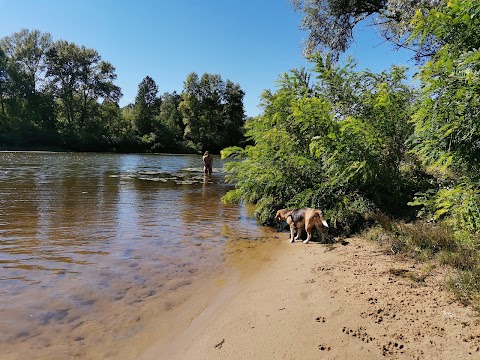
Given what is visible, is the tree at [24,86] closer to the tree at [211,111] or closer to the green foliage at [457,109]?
the tree at [211,111]

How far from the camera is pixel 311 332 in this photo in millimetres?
3502

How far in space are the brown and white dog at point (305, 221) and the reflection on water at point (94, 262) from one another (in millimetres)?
973

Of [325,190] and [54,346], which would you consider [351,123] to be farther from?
[54,346]

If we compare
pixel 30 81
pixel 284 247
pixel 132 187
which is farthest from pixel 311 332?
pixel 30 81

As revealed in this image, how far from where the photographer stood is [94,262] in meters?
5.70

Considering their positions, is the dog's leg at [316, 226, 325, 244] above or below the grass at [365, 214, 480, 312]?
below

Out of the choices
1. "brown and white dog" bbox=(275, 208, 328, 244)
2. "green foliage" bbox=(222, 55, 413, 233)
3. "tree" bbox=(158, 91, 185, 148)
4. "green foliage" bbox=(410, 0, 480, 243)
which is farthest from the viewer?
"tree" bbox=(158, 91, 185, 148)

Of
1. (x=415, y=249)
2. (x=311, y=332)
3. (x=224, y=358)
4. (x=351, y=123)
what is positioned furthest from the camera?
(x=351, y=123)

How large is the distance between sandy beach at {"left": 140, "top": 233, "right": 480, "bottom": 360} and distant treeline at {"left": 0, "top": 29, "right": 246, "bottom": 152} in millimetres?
44316

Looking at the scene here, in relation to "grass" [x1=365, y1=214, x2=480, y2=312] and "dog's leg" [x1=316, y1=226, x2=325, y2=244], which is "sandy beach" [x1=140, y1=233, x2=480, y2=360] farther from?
"dog's leg" [x1=316, y1=226, x2=325, y2=244]

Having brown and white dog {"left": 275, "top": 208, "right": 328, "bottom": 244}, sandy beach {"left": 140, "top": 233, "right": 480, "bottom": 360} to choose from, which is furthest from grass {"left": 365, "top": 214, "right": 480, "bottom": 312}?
brown and white dog {"left": 275, "top": 208, "right": 328, "bottom": 244}

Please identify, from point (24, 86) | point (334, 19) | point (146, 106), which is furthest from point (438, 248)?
point (146, 106)

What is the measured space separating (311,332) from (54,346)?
261cm

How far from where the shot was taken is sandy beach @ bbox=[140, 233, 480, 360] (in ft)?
10.4
